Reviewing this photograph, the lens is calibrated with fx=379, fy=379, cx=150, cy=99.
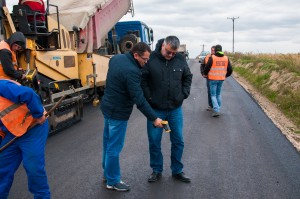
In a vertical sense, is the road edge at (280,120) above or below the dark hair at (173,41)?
below

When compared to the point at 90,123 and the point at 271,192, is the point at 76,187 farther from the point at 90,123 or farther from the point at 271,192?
the point at 90,123

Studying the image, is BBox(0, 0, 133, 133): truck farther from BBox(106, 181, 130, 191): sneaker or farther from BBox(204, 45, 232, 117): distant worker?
BBox(204, 45, 232, 117): distant worker

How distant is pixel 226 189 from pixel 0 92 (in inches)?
111

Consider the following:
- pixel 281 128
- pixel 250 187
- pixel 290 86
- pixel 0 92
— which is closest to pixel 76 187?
pixel 0 92

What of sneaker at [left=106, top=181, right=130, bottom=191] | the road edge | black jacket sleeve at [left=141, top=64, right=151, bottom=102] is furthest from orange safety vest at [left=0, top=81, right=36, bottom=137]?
the road edge

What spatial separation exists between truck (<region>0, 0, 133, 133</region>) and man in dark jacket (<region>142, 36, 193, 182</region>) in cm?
183

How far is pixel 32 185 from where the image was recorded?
382cm

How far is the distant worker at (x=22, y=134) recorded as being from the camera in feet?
11.8

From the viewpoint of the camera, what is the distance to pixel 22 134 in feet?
12.0

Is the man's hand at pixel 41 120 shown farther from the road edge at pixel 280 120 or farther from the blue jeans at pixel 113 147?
the road edge at pixel 280 120

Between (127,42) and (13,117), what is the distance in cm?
1025

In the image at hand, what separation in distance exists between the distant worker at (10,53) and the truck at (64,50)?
608 mm

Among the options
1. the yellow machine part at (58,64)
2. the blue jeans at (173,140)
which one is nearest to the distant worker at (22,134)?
the blue jeans at (173,140)

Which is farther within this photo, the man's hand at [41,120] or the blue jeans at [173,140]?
the blue jeans at [173,140]
